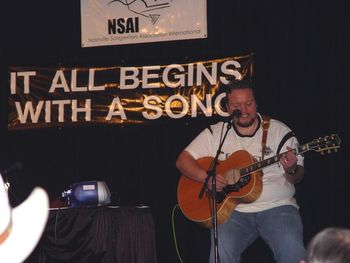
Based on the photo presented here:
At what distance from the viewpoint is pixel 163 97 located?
669cm

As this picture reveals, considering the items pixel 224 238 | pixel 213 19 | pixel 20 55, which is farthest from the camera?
pixel 20 55

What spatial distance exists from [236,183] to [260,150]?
0.33 metres

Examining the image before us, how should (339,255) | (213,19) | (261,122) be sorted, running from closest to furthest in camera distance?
(339,255) → (261,122) → (213,19)

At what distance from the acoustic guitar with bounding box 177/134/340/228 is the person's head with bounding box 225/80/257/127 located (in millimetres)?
266

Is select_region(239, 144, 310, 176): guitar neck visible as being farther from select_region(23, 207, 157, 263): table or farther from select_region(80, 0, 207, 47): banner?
select_region(80, 0, 207, 47): banner

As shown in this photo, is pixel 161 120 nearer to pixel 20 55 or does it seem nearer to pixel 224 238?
pixel 20 55

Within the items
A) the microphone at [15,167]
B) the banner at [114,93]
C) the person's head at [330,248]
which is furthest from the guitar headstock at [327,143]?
the person's head at [330,248]

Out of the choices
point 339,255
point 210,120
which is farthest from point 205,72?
point 339,255

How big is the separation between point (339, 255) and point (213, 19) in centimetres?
519

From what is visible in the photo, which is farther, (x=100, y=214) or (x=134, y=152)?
(x=134, y=152)

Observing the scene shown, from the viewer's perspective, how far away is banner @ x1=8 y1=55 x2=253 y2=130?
657 cm

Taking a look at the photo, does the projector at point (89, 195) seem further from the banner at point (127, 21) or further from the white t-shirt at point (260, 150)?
the banner at point (127, 21)

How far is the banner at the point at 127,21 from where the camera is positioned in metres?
6.59

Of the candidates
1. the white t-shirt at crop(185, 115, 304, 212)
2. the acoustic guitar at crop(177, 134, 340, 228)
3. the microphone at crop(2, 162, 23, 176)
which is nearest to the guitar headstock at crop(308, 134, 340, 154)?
the acoustic guitar at crop(177, 134, 340, 228)
